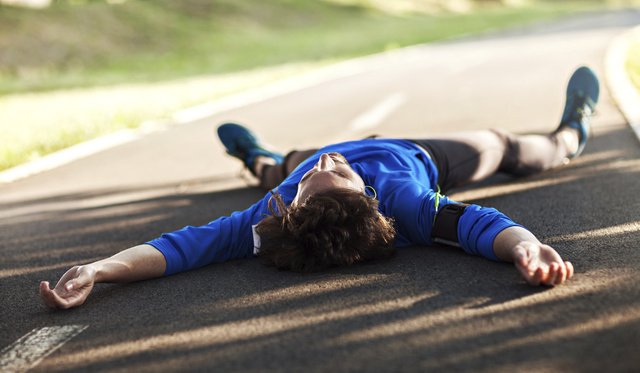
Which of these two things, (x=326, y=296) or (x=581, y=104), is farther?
(x=581, y=104)

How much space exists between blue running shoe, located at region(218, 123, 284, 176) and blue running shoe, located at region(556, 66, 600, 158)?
8.60 ft

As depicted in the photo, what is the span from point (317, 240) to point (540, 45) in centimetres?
1735

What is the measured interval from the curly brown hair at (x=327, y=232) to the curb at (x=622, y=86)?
405 centimetres

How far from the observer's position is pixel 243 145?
18.9ft

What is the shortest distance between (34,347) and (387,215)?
1.97 metres

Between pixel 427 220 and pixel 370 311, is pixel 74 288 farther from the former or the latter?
pixel 427 220

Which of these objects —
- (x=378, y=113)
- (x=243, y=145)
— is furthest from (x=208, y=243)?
(x=378, y=113)

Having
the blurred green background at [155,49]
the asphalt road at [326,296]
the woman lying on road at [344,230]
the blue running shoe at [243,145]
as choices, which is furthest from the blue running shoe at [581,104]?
the blurred green background at [155,49]

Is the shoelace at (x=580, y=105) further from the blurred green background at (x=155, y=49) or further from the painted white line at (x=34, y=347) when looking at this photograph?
the blurred green background at (x=155, y=49)

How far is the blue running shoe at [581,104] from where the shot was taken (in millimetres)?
5480

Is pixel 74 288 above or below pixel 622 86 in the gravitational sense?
above

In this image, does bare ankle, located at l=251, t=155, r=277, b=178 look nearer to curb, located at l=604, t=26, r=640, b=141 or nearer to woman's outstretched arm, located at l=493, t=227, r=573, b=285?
woman's outstretched arm, located at l=493, t=227, r=573, b=285

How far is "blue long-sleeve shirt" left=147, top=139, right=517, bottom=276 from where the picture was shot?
3.30 m

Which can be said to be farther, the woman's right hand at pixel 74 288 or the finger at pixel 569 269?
the woman's right hand at pixel 74 288
